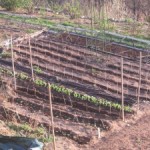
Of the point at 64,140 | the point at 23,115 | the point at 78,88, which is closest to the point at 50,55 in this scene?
the point at 78,88

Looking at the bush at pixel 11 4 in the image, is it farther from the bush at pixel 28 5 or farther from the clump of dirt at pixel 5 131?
the clump of dirt at pixel 5 131

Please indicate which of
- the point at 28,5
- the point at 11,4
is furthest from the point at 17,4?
the point at 28,5

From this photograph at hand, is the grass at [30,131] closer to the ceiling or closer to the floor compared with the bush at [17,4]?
closer to the floor

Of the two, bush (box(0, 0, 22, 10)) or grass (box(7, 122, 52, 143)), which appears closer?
grass (box(7, 122, 52, 143))

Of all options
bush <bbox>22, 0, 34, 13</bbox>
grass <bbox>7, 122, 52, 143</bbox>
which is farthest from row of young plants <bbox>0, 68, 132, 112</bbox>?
bush <bbox>22, 0, 34, 13</bbox>

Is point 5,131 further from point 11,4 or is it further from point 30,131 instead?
point 11,4

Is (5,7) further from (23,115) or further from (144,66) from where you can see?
(23,115)

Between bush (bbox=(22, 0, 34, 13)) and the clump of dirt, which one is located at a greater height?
bush (bbox=(22, 0, 34, 13))

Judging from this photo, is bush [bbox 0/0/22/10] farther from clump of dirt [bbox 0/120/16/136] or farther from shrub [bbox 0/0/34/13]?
clump of dirt [bbox 0/120/16/136]

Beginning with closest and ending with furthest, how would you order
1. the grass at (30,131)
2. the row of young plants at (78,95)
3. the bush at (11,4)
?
the grass at (30,131), the row of young plants at (78,95), the bush at (11,4)

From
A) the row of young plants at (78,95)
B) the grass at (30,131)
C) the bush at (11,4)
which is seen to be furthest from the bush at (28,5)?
the grass at (30,131)

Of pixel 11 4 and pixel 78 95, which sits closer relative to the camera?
pixel 78 95

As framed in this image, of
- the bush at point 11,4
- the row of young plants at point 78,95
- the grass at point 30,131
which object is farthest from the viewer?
the bush at point 11,4

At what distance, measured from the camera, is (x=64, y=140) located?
27.5 ft
